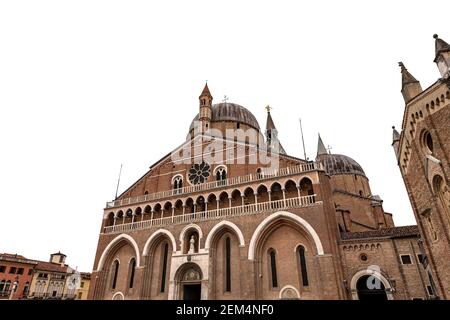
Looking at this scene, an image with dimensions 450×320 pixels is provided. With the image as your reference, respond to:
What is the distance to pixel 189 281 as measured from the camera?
762 inches

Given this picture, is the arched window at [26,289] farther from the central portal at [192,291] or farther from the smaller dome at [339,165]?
the smaller dome at [339,165]

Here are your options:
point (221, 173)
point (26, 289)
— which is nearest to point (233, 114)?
point (221, 173)

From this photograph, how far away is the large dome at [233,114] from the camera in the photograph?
3200cm

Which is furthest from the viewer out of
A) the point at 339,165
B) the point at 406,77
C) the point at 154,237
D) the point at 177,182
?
the point at 339,165

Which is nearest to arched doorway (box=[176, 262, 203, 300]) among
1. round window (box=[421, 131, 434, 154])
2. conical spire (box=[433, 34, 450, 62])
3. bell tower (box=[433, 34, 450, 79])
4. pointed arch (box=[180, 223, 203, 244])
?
pointed arch (box=[180, 223, 203, 244])

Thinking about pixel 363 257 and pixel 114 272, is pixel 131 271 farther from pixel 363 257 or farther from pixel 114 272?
pixel 363 257

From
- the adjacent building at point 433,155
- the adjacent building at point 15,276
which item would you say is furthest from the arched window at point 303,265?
the adjacent building at point 15,276

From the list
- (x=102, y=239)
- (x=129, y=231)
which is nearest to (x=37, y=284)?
(x=102, y=239)

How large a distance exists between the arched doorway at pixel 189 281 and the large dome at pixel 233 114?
17.5 metres

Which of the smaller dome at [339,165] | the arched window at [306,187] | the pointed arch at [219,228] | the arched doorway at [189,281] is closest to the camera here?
the pointed arch at [219,228]

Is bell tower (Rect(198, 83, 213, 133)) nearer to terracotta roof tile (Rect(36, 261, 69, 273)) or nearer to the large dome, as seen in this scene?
the large dome

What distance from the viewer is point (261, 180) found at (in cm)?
1969

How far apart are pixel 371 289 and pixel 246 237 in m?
7.93

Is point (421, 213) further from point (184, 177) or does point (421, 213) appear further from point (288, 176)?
point (184, 177)
